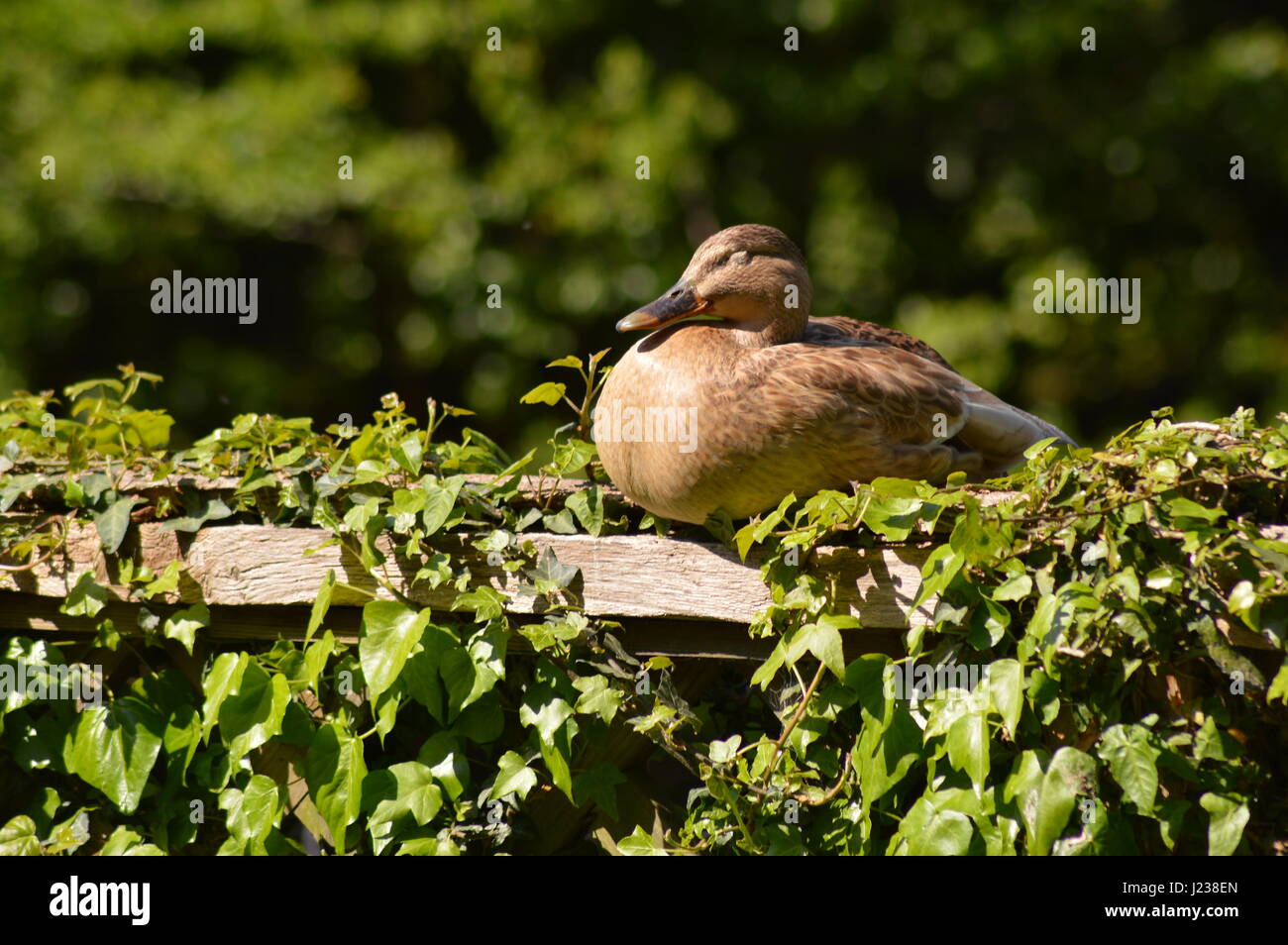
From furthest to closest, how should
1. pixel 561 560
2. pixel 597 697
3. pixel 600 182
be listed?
pixel 600 182 → pixel 561 560 → pixel 597 697

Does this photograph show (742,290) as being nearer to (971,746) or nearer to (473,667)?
(473,667)

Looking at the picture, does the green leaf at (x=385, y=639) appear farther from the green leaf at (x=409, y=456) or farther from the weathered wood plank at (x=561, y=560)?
the green leaf at (x=409, y=456)

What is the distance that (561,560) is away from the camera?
225 centimetres

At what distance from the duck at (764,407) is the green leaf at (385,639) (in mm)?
443

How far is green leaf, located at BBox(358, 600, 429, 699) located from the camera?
2.15 meters

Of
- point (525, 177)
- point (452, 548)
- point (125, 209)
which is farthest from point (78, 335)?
point (452, 548)

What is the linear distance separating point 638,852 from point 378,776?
0.47 m

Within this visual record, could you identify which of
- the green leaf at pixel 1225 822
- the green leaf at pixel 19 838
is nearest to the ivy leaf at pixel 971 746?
the green leaf at pixel 1225 822

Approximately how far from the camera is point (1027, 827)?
185cm

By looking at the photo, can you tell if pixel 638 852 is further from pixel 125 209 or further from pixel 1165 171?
pixel 1165 171

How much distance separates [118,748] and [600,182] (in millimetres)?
4214

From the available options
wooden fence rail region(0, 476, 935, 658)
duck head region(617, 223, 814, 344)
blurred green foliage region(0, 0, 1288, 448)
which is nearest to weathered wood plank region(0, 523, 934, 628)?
wooden fence rail region(0, 476, 935, 658)

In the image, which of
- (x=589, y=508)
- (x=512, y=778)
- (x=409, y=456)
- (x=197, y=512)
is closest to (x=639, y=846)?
(x=512, y=778)

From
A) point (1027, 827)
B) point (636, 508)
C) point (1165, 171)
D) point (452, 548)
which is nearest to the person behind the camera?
point (1027, 827)
